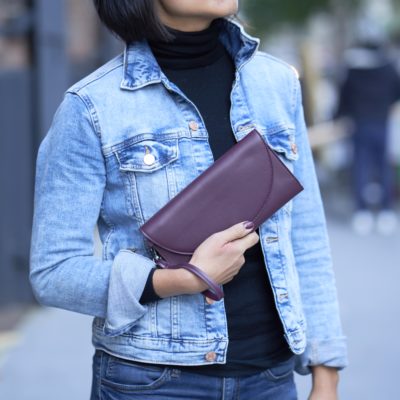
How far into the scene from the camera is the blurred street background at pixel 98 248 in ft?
16.5

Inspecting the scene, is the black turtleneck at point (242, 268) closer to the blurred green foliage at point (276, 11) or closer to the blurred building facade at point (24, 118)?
the blurred building facade at point (24, 118)

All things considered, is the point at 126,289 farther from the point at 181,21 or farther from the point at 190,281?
the point at 181,21

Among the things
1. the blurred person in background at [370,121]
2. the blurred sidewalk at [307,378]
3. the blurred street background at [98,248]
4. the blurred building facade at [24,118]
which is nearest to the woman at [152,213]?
the blurred street background at [98,248]

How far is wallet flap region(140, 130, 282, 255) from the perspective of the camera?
194 cm

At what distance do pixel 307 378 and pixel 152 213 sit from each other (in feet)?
10.0

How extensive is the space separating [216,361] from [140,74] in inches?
24.7

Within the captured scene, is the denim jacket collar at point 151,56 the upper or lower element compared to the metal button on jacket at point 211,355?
upper

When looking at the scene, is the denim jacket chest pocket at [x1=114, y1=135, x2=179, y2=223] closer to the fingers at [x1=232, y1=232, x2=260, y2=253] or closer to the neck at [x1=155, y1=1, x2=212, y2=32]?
the fingers at [x1=232, y1=232, x2=260, y2=253]

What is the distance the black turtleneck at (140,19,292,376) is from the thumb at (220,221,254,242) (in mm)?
128

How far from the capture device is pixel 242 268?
206 centimetres

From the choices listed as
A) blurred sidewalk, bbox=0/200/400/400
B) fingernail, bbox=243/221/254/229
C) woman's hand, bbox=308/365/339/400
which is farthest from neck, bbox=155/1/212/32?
blurred sidewalk, bbox=0/200/400/400

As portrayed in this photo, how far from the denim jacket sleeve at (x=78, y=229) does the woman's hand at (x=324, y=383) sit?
50 cm

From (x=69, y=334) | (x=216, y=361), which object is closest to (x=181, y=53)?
(x=216, y=361)

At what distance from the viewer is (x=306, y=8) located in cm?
1443
